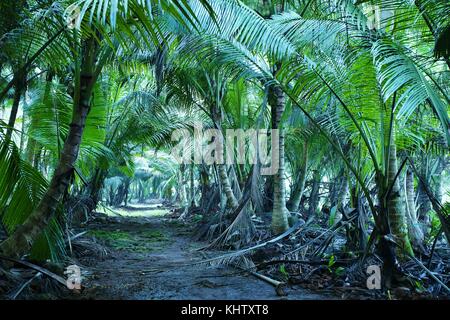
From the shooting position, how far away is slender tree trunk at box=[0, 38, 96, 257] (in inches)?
90.3

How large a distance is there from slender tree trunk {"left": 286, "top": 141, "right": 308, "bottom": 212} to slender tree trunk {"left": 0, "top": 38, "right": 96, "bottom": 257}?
395 centimetres

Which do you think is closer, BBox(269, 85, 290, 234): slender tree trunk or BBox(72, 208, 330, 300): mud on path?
BBox(72, 208, 330, 300): mud on path

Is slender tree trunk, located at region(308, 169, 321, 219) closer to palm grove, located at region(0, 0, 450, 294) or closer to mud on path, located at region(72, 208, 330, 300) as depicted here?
palm grove, located at region(0, 0, 450, 294)

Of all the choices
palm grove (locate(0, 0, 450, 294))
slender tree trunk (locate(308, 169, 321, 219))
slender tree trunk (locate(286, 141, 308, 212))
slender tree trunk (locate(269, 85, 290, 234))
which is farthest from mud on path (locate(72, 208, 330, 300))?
slender tree trunk (locate(308, 169, 321, 219))

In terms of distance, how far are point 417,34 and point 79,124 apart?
2812 millimetres

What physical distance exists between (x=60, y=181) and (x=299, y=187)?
4.49 metres

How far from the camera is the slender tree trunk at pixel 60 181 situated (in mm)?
2293

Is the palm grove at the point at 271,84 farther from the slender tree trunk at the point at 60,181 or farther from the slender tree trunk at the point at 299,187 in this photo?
the slender tree trunk at the point at 299,187

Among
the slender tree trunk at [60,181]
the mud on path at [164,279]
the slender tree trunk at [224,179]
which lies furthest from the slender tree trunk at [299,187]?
the slender tree trunk at [60,181]

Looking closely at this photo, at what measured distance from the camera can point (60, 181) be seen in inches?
96.9

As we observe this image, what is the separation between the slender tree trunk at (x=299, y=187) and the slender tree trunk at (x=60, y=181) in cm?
395

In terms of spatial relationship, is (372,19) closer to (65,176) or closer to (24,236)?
(65,176)

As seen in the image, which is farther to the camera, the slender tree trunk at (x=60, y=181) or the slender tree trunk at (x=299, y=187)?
the slender tree trunk at (x=299, y=187)
